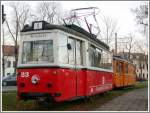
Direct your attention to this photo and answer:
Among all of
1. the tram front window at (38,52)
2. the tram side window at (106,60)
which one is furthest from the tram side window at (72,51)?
the tram side window at (106,60)

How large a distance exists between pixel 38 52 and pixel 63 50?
3.08 ft

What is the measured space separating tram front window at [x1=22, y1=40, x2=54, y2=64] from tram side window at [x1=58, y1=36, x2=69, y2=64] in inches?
12.2

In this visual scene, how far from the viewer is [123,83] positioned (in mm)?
32000

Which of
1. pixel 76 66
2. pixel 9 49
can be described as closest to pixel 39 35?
pixel 76 66

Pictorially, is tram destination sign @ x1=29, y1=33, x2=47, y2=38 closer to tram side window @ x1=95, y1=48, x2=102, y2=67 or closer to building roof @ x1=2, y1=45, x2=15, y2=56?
tram side window @ x1=95, y1=48, x2=102, y2=67

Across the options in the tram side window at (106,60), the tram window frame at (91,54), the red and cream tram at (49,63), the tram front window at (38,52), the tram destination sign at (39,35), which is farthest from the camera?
the tram side window at (106,60)

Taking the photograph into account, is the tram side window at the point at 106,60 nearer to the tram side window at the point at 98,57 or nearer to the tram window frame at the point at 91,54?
the tram side window at the point at 98,57

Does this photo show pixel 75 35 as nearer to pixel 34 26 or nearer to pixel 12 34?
pixel 34 26

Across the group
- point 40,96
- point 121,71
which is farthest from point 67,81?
point 121,71

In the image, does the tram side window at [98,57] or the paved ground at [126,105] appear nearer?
the paved ground at [126,105]

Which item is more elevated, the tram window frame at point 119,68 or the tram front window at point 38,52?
the tram front window at point 38,52

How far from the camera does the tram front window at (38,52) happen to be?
13.2 meters

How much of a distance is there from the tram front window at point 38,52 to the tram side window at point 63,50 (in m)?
0.31

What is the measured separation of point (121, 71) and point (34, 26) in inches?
716
